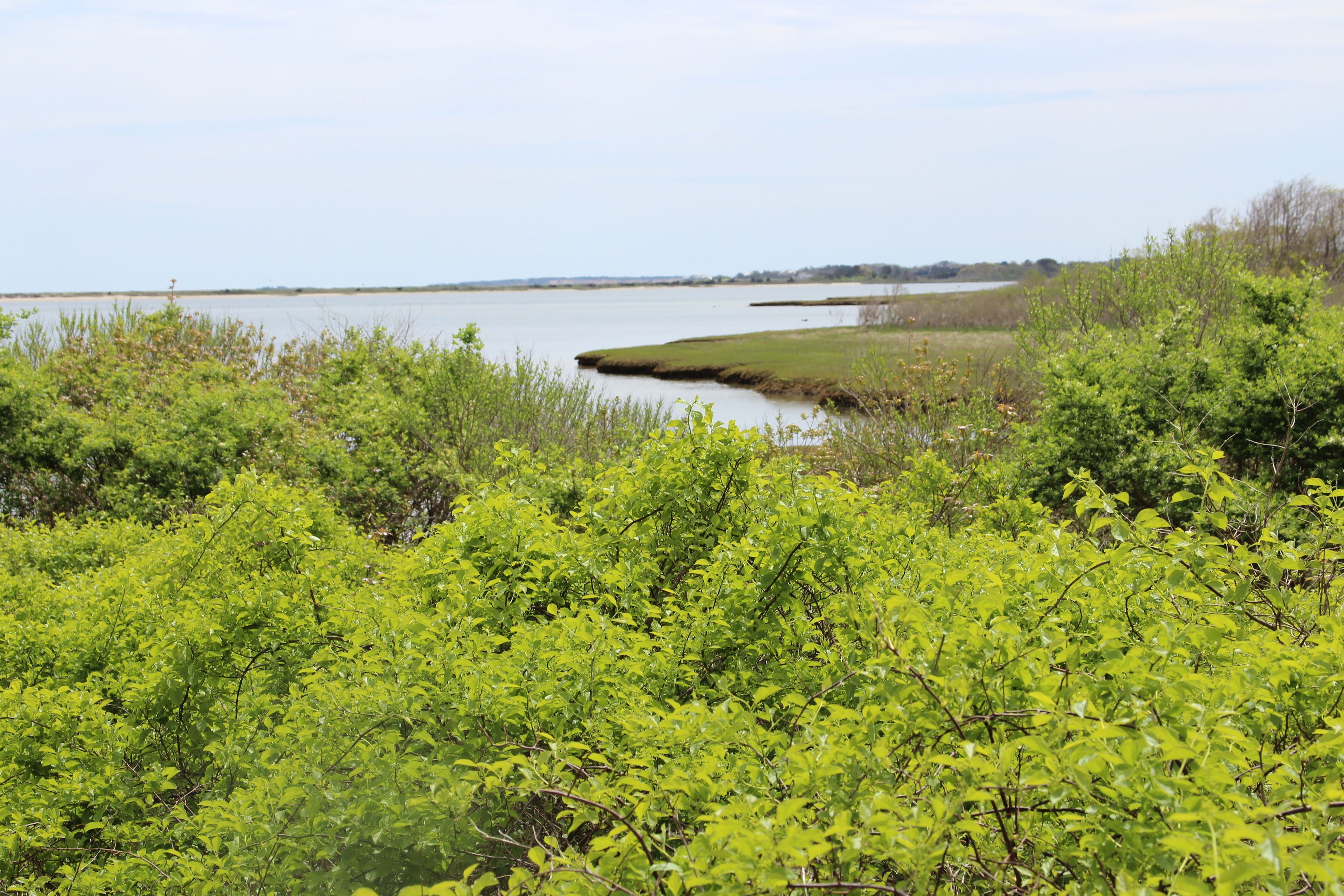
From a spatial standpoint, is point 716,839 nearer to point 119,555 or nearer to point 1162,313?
point 119,555

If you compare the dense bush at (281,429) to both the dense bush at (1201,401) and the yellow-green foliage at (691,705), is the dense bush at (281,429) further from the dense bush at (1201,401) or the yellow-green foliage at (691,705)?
the dense bush at (1201,401)

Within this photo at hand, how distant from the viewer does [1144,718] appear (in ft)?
5.98

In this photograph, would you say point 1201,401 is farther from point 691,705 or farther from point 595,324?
point 595,324

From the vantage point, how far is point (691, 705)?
8.02ft

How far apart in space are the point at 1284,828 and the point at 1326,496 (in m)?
1.72

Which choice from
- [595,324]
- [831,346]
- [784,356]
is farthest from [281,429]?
[595,324]

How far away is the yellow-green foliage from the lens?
1718 mm

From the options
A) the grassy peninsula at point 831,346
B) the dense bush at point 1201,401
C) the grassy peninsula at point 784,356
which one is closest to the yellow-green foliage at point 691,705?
the dense bush at point 1201,401

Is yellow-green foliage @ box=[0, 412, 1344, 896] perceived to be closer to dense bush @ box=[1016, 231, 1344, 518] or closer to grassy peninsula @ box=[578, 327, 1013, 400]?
dense bush @ box=[1016, 231, 1344, 518]

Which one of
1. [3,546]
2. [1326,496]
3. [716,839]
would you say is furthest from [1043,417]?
[3,546]

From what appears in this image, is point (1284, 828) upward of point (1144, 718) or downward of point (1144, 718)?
downward

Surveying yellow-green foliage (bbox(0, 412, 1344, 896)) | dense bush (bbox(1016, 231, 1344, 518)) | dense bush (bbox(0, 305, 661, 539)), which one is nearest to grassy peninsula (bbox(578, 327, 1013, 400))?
dense bush (bbox(1016, 231, 1344, 518))

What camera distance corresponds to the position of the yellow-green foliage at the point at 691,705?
1.72 meters

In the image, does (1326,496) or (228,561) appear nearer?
(1326,496)
